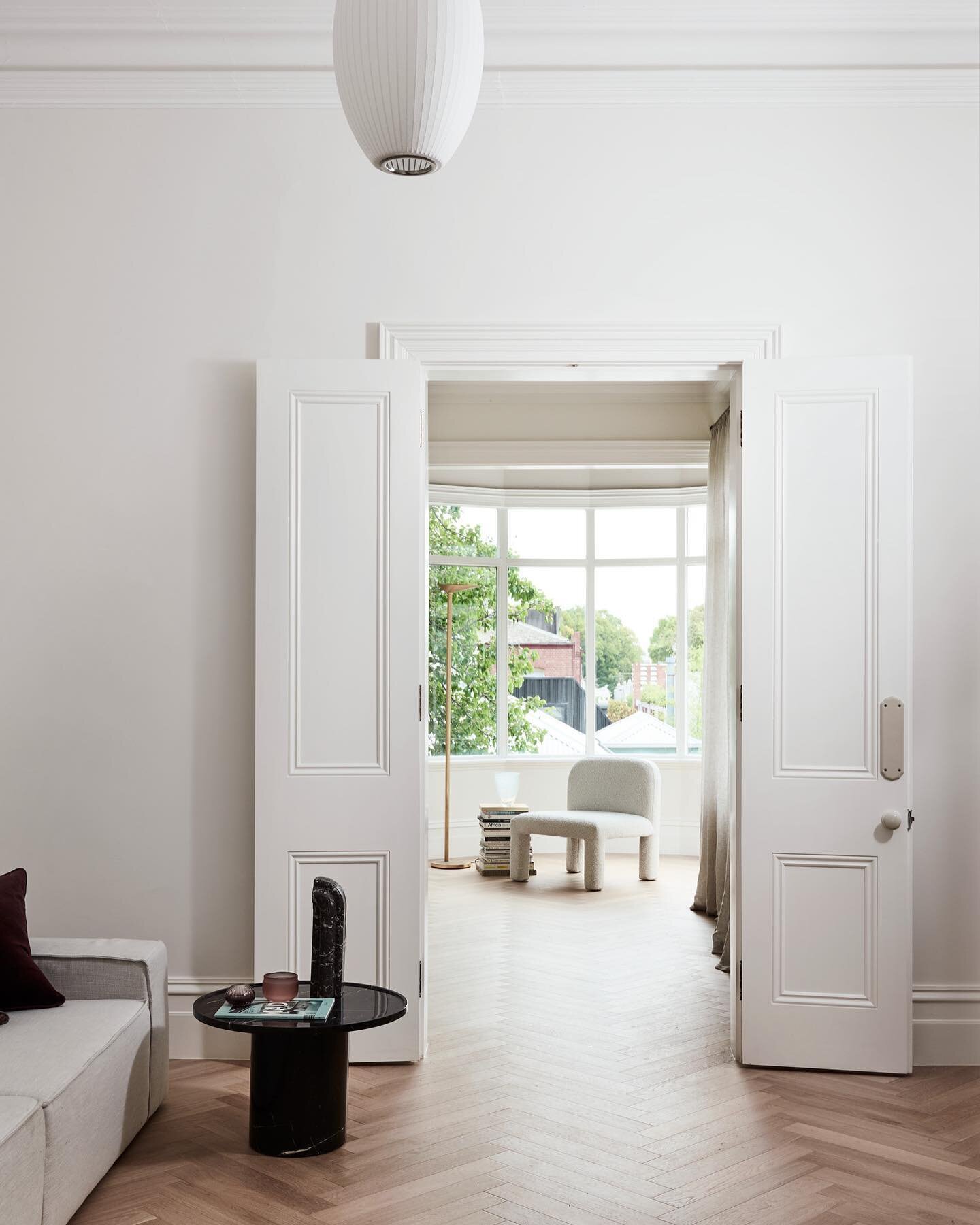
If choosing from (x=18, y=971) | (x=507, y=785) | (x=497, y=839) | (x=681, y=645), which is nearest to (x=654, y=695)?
(x=681, y=645)

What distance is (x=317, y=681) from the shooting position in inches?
151

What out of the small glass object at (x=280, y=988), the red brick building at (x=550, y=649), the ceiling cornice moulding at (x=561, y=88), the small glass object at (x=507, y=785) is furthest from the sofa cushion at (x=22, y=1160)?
the red brick building at (x=550, y=649)

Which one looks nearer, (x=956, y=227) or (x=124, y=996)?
(x=124, y=996)

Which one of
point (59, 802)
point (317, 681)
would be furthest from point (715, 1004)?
point (59, 802)

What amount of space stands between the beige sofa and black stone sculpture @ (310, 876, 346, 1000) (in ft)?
1.67

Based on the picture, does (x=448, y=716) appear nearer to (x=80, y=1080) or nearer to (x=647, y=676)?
(x=647, y=676)

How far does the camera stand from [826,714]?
12.4 feet

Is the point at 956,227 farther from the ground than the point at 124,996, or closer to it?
farther from the ground

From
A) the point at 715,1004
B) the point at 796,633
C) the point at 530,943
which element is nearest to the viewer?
the point at 796,633

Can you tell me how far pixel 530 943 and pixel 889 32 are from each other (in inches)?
167

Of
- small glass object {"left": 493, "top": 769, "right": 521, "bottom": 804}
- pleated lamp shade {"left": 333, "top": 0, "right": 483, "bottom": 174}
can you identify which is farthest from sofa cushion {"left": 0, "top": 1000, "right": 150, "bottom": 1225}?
small glass object {"left": 493, "top": 769, "right": 521, "bottom": 804}

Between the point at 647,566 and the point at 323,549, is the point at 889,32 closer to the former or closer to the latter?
the point at 323,549

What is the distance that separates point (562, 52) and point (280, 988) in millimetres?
3321

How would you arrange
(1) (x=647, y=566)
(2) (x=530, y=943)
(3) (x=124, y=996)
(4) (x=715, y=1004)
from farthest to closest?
(1) (x=647, y=566), (2) (x=530, y=943), (4) (x=715, y=1004), (3) (x=124, y=996)
